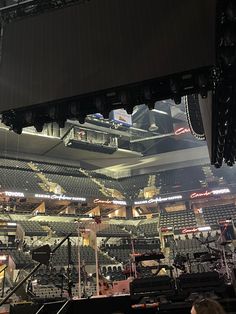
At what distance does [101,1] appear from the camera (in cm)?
410

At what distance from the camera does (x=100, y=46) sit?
4.02 m

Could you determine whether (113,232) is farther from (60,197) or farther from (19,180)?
(19,180)

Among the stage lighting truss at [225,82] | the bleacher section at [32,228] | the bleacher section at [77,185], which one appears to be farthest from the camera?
the bleacher section at [77,185]

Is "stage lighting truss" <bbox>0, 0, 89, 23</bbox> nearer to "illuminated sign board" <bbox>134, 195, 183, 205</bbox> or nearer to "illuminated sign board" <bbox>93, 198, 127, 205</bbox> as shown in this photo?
"illuminated sign board" <bbox>93, 198, 127, 205</bbox>

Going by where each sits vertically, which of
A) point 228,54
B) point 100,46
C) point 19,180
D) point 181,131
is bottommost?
point 228,54

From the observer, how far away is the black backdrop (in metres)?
→ 3.59

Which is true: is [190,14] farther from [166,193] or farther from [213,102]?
[166,193]

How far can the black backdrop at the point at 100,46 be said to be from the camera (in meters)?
3.59

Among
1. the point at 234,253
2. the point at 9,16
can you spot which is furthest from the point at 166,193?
the point at 9,16

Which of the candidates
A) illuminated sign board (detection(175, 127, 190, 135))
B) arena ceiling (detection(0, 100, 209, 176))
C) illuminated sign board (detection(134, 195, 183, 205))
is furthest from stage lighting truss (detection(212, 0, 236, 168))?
illuminated sign board (detection(175, 127, 190, 135))

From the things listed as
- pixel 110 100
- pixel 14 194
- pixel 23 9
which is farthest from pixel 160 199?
pixel 110 100

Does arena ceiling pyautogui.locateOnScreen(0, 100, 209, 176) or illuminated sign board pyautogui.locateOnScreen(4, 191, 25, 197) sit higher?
arena ceiling pyautogui.locateOnScreen(0, 100, 209, 176)

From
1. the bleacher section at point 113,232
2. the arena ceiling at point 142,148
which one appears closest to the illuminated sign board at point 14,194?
the arena ceiling at point 142,148

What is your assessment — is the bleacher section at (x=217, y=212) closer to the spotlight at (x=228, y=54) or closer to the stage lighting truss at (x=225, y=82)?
the stage lighting truss at (x=225, y=82)
